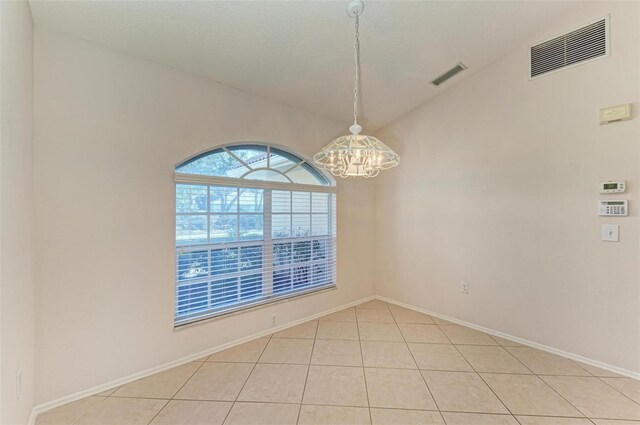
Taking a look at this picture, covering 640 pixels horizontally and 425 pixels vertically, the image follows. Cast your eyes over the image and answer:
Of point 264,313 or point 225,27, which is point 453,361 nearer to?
point 264,313

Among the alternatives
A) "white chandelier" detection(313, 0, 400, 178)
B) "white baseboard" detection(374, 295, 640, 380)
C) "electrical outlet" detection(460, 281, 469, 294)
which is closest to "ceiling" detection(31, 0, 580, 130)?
"white chandelier" detection(313, 0, 400, 178)

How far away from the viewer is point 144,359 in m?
2.26

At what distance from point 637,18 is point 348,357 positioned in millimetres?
3758

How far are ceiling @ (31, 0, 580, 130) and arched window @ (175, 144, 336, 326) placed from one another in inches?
32.2

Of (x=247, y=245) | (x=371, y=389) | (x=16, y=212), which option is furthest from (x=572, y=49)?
(x=16, y=212)

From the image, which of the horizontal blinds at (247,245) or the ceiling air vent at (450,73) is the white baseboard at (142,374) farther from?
the ceiling air vent at (450,73)

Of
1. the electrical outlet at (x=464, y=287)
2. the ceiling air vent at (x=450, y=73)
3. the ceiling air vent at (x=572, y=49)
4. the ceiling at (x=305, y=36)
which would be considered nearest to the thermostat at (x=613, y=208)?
the ceiling air vent at (x=572, y=49)

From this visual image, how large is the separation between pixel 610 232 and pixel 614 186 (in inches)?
15.6

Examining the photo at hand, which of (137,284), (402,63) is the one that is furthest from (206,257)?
(402,63)

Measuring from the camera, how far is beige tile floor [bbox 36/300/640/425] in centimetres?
181

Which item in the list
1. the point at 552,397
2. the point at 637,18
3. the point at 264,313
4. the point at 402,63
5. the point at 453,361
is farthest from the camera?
the point at 264,313

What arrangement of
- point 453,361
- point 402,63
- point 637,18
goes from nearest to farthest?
point 637,18 < point 453,361 < point 402,63

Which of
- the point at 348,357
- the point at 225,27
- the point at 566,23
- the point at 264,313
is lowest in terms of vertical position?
the point at 348,357

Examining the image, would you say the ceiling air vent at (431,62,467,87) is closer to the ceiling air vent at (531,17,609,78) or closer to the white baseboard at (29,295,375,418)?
the ceiling air vent at (531,17,609,78)
